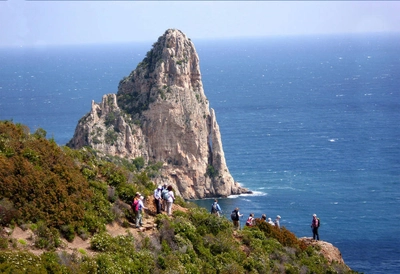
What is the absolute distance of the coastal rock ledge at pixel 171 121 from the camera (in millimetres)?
73500

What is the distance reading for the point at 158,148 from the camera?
7525 cm

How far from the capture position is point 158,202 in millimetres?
20578

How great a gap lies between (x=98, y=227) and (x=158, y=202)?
9.50ft

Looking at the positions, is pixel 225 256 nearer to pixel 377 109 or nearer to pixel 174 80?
pixel 174 80

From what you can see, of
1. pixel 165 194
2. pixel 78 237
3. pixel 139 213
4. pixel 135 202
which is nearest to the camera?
pixel 78 237

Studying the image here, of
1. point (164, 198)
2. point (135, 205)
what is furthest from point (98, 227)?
point (164, 198)

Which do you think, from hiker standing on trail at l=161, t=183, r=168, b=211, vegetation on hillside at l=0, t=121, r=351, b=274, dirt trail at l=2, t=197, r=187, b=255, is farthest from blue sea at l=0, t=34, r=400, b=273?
dirt trail at l=2, t=197, r=187, b=255

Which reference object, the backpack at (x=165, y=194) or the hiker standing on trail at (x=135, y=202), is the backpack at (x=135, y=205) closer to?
the hiker standing on trail at (x=135, y=202)

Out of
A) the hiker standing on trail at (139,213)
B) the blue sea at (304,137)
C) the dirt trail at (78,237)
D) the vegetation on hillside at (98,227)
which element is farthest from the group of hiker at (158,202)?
the blue sea at (304,137)

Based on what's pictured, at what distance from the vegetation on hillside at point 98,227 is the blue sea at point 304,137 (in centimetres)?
280

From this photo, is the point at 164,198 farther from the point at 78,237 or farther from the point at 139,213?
the point at 78,237

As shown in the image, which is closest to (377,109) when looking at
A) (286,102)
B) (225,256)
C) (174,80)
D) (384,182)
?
(286,102)

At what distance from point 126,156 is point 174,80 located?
10497mm

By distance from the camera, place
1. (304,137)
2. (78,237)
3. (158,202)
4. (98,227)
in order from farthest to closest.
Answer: (304,137), (158,202), (98,227), (78,237)
